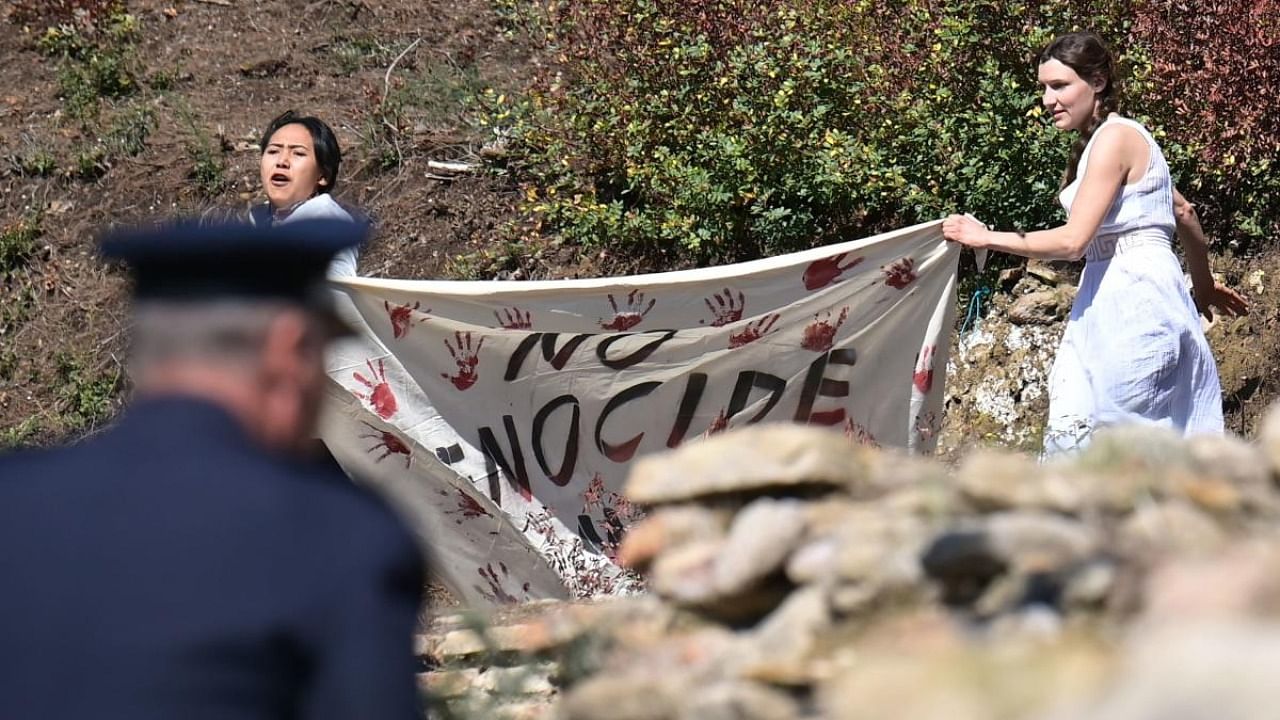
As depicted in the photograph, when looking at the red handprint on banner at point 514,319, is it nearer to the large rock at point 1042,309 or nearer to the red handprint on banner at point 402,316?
the red handprint on banner at point 402,316

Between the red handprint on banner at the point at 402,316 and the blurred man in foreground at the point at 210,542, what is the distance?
135 inches

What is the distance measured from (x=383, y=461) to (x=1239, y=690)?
4189 millimetres

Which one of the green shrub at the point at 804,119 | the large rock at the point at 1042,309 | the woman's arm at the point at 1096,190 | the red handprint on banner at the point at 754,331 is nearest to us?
the woman's arm at the point at 1096,190

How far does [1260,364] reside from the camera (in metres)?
7.12

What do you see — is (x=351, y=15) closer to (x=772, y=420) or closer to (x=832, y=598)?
(x=772, y=420)

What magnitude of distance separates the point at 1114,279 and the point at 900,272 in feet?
2.91

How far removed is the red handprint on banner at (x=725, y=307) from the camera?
5430 mm

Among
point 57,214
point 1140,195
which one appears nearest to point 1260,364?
point 1140,195

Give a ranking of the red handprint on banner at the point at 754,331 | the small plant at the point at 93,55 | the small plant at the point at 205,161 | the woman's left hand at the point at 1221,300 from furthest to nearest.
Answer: the small plant at the point at 93,55 < the small plant at the point at 205,161 < the red handprint on banner at the point at 754,331 < the woman's left hand at the point at 1221,300

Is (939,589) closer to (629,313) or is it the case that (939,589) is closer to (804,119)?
(629,313)

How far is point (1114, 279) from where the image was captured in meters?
4.78

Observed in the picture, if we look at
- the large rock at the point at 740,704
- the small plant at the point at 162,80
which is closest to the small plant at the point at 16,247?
the small plant at the point at 162,80

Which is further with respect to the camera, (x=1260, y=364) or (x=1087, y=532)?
(x=1260, y=364)

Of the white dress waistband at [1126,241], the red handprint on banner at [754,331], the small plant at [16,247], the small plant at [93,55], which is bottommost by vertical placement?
the red handprint on banner at [754,331]
